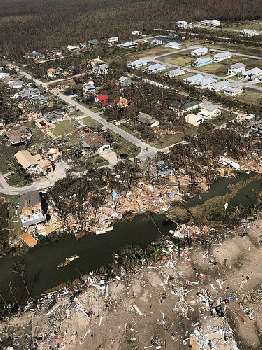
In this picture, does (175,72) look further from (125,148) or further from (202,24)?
(202,24)

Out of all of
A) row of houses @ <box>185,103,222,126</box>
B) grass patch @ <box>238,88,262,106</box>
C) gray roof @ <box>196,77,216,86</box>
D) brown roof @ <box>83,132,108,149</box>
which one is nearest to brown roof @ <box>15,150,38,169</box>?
brown roof @ <box>83,132,108,149</box>

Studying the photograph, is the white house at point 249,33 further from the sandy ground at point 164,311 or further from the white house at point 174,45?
the sandy ground at point 164,311

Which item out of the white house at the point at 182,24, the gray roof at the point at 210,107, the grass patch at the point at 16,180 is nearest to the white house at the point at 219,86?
the gray roof at the point at 210,107

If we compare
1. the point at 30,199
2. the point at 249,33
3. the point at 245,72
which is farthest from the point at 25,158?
the point at 249,33

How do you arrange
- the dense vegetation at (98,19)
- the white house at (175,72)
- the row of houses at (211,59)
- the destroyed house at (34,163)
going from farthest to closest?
the dense vegetation at (98,19), the row of houses at (211,59), the white house at (175,72), the destroyed house at (34,163)

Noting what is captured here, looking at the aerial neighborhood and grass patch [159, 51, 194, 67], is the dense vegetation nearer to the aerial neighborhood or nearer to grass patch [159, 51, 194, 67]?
grass patch [159, 51, 194, 67]

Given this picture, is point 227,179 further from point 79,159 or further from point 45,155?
point 45,155
